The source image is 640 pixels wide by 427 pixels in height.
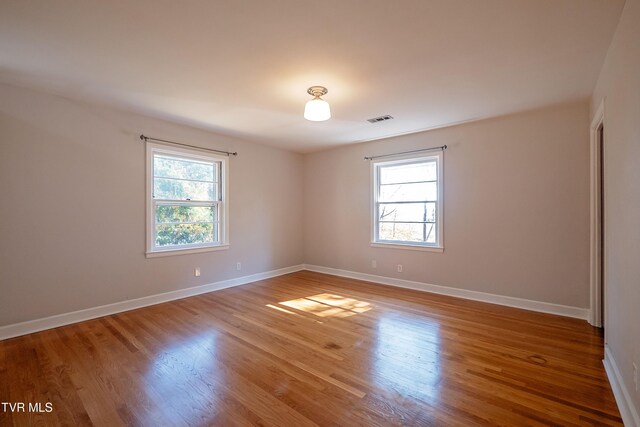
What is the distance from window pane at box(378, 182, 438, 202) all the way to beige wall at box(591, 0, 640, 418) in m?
2.20

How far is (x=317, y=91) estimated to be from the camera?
2.93m

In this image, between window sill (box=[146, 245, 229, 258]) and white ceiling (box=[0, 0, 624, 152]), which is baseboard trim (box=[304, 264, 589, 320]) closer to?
window sill (box=[146, 245, 229, 258])

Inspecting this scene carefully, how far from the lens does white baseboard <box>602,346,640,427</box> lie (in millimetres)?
1550

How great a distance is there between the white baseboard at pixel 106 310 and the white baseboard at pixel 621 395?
439cm

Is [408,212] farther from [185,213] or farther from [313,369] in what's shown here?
[185,213]

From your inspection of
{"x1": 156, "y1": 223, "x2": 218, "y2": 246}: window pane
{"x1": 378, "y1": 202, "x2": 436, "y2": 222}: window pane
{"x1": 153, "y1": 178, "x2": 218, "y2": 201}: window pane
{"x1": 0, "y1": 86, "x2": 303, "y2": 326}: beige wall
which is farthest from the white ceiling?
{"x1": 156, "y1": 223, "x2": 218, "y2": 246}: window pane

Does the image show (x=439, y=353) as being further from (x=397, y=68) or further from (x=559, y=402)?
(x=397, y=68)

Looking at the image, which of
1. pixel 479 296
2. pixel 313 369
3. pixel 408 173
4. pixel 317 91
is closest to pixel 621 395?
pixel 313 369

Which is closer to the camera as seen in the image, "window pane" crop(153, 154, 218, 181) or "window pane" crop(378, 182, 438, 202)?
"window pane" crop(153, 154, 218, 181)

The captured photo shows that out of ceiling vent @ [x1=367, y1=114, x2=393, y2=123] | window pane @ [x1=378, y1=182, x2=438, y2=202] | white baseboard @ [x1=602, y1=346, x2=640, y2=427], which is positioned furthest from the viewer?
window pane @ [x1=378, y1=182, x2=438, y2=202]

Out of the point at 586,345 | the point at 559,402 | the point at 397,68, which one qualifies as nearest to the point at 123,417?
the point at 559,402

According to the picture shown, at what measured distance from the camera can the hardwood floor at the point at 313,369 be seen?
1.73 meters

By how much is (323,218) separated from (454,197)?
2.47 metres

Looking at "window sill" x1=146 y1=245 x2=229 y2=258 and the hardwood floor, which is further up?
"window sill" x1=146 y1=245 x2=229 y2=258
